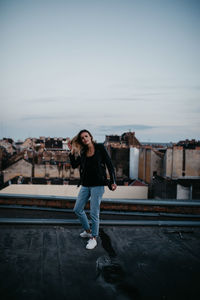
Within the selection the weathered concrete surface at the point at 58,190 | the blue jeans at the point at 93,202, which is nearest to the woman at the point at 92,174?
the blue jeans at the point at 93,202

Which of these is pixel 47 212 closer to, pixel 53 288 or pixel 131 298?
pixel 53 288

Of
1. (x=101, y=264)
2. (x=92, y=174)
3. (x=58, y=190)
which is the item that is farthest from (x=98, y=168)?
(x=58, y=190)

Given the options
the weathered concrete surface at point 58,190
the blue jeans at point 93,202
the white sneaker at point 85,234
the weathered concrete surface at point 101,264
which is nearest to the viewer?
the weathered concrete surface at point 101,264

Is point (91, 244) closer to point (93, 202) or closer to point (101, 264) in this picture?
point (101, 264)

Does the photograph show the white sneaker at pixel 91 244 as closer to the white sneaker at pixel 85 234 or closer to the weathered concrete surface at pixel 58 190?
the white sneaker at pixel 85 234

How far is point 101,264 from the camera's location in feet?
9.34

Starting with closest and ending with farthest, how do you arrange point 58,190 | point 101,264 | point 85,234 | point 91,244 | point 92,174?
point 101,264 < point 91,244 < point 92,174 < point 85,234 < point 58,190

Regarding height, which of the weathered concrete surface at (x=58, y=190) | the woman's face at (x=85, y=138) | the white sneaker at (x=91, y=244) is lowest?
the weathered concrete surface at (x=58, y=190)

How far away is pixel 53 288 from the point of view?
2369 mm

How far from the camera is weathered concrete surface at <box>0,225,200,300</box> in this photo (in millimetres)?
2340

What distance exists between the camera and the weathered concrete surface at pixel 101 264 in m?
2.34

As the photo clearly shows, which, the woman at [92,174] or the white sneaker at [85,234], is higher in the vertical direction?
the woman at [92,174]

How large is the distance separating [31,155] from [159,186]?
51.0ft

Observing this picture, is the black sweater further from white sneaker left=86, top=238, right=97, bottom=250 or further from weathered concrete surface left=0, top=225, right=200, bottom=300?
weathered concrete surface left=0, top=225, right=200, bottom=300
